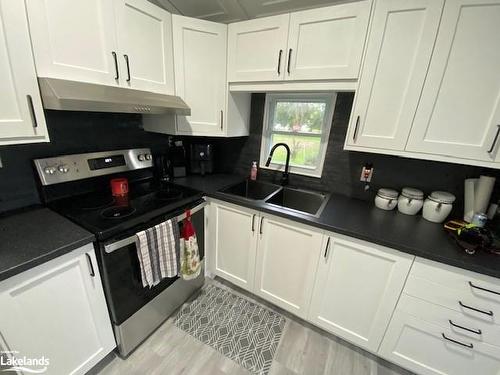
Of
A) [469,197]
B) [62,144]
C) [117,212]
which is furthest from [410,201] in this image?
[62,144]

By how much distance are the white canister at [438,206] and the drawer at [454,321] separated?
55 cm

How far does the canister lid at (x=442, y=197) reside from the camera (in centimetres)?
133

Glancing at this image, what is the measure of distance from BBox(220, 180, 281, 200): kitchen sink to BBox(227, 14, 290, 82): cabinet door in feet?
2.96

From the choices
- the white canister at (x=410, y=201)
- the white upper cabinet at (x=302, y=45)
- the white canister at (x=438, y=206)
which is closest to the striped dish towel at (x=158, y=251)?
the white upper cabinet at (x=302, y=45)

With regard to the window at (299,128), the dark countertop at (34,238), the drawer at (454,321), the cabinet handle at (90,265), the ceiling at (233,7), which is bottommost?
the drawer at (454,321)

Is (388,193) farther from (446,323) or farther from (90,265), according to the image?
(90,265)

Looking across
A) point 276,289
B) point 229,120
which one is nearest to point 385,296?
point 276,289

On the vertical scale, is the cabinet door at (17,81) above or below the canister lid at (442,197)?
above

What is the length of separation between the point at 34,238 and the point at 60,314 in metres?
0.38

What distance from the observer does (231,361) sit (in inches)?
54.8

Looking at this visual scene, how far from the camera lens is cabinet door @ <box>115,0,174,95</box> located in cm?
129

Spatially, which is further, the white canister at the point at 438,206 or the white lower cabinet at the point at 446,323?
the white canister at the point at 438,206

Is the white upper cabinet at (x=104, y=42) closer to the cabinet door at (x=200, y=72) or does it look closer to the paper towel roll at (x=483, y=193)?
the cabinet door at (x=200, y=72)

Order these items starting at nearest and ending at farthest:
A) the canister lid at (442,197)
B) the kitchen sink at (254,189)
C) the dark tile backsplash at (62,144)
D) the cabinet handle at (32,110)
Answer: the cabinet handle at (32,110) < the dark tile backsplash at (62,144) < the canister lid at (442,197) < the kitchen sink at (254,189)
